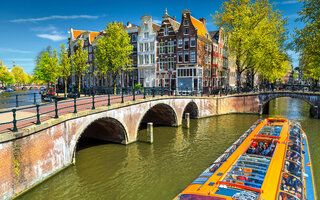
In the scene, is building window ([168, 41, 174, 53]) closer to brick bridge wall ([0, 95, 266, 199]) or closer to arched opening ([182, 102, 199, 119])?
arched opening ([182, 102, 199, 119])

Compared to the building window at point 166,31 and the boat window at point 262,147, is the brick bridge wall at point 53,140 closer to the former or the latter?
the boat window at point 262,147

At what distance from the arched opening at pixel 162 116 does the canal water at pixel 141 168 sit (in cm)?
317

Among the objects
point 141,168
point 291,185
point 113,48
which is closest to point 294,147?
point 291,185

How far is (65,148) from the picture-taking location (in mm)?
10719

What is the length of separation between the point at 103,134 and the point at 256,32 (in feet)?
82.2

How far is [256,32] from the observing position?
29094 millimetres

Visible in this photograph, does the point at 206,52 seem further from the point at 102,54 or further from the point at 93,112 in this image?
the point at 93,112

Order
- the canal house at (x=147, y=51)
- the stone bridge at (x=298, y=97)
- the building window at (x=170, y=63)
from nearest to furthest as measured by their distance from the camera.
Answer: the stone bridge at (x=298, y=97) → the building window at (x=170, y=63) → the canal house at (x=147, y=51)

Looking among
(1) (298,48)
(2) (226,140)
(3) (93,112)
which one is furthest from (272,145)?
(1) (298,48)

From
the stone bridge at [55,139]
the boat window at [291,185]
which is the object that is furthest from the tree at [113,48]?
the boat window at [291,185]

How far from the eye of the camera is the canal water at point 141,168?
9.30 metres

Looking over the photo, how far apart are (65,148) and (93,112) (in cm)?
251

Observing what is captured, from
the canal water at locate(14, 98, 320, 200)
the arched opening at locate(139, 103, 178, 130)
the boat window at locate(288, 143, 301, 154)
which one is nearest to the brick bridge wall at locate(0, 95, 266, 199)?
the canal water at locate(14, 98, 320, 200)

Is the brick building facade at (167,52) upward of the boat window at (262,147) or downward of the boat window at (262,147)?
upward
